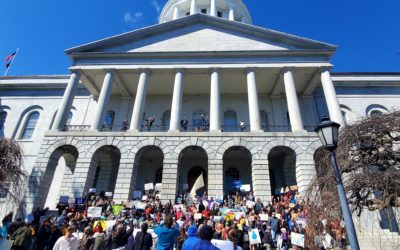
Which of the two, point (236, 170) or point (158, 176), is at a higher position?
point (236, 170)

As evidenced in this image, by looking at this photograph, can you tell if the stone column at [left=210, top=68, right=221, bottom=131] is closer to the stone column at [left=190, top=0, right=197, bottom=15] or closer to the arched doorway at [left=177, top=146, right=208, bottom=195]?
the arched doorway at [left=177, top=146, right=208, bottom=195]

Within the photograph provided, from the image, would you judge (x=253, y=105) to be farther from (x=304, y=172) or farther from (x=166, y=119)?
(x=166, y=119)

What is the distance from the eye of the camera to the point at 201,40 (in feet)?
80.0

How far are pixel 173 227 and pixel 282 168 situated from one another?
15219 millimetres

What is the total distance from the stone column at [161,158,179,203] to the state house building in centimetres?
7

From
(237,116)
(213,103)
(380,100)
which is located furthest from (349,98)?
(213,103)

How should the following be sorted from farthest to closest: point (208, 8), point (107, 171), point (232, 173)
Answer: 1. point (208, 8)
2. point (232, 173)
3. point (107, 171)

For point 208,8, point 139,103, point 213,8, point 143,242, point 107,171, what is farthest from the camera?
point 208,8

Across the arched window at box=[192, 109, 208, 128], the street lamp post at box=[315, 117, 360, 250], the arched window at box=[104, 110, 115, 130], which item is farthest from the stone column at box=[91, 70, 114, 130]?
the street lamp post at box=[315, 117, 360, 250]

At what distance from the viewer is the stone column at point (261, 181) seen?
1653cm

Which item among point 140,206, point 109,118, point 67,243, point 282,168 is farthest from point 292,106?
point 109,118

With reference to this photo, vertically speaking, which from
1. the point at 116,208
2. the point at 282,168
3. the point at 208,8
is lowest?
the point at 116,208

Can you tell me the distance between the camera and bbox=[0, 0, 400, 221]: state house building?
1812 cm

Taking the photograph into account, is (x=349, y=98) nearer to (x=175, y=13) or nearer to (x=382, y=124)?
(x=382, y=124)
